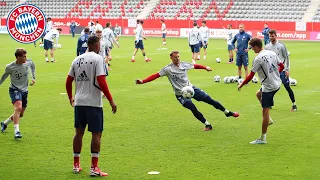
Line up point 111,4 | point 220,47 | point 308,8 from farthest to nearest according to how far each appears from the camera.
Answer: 1. point 111,4
2. point 308,8
3. point 220,47

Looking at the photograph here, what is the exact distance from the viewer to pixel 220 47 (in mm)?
45219

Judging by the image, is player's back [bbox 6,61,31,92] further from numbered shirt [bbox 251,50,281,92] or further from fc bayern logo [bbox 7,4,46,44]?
numbered shirt [bbox 251,50,281,92]

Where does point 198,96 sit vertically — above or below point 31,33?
below

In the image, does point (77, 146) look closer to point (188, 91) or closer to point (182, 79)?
point (188, 91)

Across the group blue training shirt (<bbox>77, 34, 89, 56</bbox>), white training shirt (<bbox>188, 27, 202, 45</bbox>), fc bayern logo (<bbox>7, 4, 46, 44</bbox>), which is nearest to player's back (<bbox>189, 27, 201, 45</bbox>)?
white training shirt (<bbox>188, 27, 202, 45</bbox>)

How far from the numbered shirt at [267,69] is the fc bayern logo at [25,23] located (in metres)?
5.34

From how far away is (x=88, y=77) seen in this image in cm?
1027

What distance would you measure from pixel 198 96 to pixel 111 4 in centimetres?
5733

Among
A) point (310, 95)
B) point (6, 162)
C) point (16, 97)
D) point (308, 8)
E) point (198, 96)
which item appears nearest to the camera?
point (6, 162)

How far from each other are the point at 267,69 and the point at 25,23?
227 inches

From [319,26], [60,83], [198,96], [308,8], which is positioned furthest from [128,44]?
[198,96]

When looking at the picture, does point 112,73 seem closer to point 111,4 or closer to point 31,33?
point 31,33

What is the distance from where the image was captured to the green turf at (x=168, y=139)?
10891mm

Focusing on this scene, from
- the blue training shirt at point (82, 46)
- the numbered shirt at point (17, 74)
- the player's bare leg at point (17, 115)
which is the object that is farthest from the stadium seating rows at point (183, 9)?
the player's bare leg at point (17, 115)
